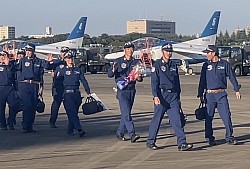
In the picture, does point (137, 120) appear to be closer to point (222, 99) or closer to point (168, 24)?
point (222, 99)

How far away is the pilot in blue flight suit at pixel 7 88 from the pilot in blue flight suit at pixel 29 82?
0.48 meters

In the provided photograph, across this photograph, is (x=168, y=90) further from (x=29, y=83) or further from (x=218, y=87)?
(x=29, y=83)

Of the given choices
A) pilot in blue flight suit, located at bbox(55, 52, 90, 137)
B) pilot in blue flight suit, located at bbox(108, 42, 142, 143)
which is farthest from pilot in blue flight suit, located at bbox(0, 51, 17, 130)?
pilot in blue flight suit, located at bbox(108, 42, 142, 143)

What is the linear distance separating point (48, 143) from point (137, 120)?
4.59m

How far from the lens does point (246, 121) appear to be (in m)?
16.1

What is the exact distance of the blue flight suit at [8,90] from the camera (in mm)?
14273

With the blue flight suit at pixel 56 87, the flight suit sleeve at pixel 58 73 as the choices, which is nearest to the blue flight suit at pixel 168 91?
the flight suit sleeve at pixel 58 73

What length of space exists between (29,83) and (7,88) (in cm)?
98

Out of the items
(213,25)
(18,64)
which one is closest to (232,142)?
(18,64)

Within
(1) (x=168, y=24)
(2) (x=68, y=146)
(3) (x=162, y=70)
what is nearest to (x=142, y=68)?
(3) (x=162, y=70)

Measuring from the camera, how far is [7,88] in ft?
47.2

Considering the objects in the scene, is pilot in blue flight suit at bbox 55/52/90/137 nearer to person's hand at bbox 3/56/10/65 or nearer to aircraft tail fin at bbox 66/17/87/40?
person's hand at bbox 3/56/10/65

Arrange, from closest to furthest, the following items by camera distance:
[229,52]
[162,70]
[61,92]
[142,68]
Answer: [162,70], [142,68], [61,92], [229,52]

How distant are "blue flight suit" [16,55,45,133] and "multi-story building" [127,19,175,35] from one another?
108809mm
